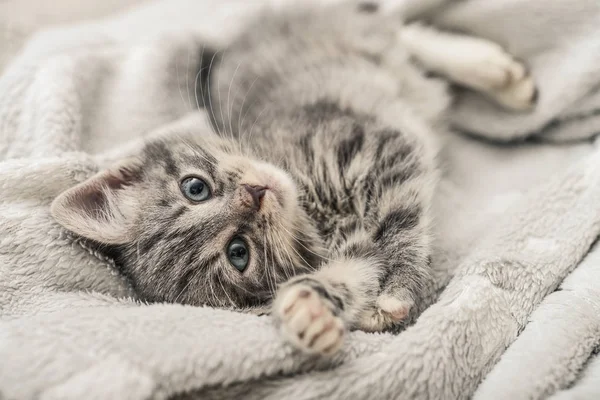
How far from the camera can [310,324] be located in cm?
81

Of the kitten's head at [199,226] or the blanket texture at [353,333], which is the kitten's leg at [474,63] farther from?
the kitten's head at [199,226]

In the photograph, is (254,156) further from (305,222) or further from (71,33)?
(71,33)

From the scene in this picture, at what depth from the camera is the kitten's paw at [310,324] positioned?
81cm

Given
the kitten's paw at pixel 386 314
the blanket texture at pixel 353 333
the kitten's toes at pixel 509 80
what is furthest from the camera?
the kitten's toes at pixel 509 80

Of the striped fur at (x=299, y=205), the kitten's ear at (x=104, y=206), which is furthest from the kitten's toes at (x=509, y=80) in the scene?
the kitten's ear at (x=104, y=206)

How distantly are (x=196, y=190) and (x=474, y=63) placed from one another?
966 millimetres

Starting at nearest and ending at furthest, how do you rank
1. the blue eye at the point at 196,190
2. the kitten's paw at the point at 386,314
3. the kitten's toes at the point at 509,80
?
the kitten's paw at the point at 386,314
the blue eye at the point at 196,190
the kitten's toes at the point at 509,80

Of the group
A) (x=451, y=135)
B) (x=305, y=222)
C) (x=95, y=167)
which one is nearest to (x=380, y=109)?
A: (x=451, y=135)

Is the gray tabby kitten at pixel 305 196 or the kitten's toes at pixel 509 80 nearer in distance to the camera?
the gray tabby kitten at pixel 305 196

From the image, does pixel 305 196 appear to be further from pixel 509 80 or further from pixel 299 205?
pixel 509 80

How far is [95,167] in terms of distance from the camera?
48.7 inches

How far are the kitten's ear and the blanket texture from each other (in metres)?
0.05

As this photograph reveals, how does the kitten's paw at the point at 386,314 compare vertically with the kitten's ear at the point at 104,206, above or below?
below

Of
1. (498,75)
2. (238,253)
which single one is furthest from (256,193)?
A: (498,75)
